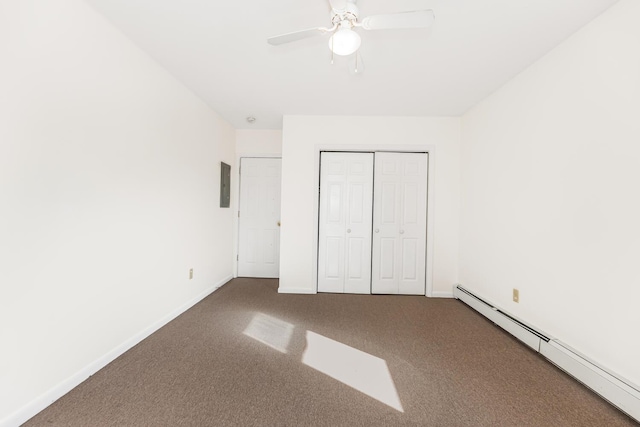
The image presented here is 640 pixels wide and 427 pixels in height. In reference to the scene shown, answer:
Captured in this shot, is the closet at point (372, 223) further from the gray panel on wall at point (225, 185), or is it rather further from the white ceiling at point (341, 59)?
the gray panel on wall at point (225, 185)

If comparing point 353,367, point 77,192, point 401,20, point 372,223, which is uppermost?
point 401,20

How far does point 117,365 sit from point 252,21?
266 cm

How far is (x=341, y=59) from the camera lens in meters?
2.23

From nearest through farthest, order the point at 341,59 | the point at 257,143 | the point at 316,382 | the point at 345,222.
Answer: the point at 316,382, the point at 341,59, the point at 345,222, the point at 257,143

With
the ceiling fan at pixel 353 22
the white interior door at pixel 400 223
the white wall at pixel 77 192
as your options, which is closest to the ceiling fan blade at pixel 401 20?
the ceiling fan at pixel 353 22

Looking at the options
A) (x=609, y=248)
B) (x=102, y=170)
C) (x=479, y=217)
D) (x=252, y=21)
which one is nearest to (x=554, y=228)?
(x=609, y=248)

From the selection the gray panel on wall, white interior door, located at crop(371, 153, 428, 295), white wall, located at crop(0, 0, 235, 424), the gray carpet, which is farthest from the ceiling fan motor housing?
the gray panel on wall

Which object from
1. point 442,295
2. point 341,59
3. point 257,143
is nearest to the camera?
point 341,59

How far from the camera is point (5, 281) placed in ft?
4.17

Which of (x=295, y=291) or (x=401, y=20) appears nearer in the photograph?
(x=401, y=20)

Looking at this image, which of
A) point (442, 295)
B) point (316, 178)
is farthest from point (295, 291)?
point (442, 295)

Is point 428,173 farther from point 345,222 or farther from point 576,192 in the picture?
point 576,192

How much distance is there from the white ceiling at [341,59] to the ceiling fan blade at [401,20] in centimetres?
28

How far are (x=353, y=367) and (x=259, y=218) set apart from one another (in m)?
2.88
